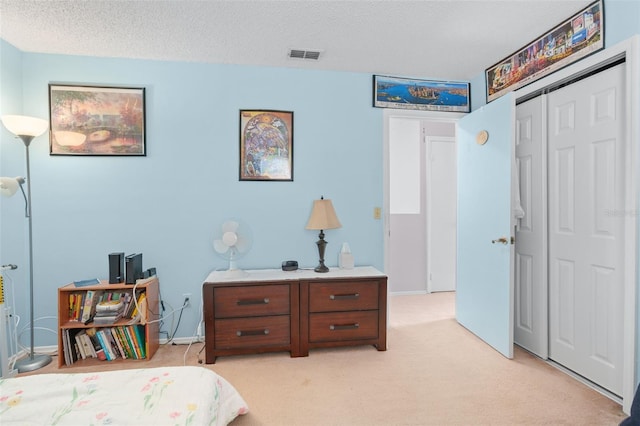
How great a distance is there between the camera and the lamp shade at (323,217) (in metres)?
2.80

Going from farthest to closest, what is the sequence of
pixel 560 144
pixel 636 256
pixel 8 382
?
pixel 560 144
pixel 636 256
pixel 8 382

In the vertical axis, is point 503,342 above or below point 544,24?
below

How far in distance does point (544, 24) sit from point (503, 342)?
2.36 meters

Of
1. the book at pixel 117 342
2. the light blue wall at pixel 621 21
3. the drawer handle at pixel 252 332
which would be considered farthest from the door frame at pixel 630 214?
the book at pixel 117 342

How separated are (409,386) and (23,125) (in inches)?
126

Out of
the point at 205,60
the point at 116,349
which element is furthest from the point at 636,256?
the point at 116,349

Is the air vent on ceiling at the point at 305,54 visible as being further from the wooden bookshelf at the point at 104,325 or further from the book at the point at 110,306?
the book at the point at 110,306

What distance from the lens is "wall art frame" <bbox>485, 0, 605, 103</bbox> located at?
2043mm

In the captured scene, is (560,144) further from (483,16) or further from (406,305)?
(406,305)

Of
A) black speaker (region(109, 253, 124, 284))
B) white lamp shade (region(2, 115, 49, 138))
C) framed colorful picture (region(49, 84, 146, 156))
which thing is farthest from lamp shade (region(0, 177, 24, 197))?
black speaker (region(109, 253, 124, 284))

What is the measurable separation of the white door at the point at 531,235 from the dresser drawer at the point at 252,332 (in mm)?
1948

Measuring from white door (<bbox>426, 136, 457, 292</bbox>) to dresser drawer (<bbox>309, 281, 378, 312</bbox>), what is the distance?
1.97 m

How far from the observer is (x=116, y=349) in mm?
2527

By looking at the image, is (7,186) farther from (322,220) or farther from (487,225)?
(487,225)
